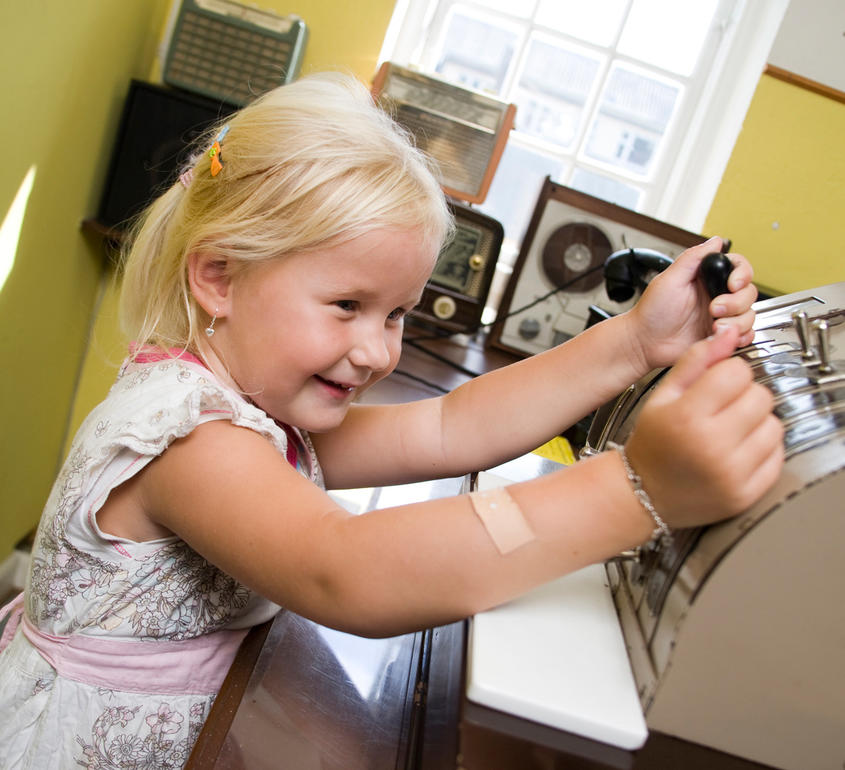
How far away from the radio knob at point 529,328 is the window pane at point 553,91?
2.58ft

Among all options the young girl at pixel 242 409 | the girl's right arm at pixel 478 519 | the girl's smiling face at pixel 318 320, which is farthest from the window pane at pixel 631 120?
the girl's right arm at pixel 478 519

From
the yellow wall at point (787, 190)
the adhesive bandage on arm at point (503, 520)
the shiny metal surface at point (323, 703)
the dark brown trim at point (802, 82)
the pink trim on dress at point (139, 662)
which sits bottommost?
the pink trim on dress at point (139, 662)

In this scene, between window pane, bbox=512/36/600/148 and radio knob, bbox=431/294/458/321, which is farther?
window pane, bbox=512/36/600/148

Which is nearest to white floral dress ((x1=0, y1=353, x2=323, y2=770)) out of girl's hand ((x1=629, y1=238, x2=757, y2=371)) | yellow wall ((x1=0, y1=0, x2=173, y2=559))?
girl's hand ((x1=629, y1=238, x2=757, y2=371))

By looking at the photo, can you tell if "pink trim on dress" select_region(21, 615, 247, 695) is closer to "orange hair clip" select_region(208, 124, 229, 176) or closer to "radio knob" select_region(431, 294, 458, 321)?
"orange hair clip" select_region(208, 124, 229, 176)

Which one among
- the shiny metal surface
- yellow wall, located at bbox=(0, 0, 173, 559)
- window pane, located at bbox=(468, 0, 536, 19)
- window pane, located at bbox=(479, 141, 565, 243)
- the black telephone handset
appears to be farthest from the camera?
window pane, located at bbox=(479, 141, 565, 243)

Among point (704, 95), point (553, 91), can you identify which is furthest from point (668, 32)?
point (553, 91)

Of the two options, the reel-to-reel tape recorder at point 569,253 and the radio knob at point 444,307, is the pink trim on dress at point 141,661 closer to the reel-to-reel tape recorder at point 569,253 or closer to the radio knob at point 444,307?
the radio knob at point 444,307

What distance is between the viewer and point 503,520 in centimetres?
49

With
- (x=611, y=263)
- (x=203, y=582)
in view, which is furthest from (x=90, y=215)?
(x=203, y=582)

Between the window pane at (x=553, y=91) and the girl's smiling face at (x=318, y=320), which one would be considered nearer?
the girl's smiling face at (x=318, y=320)

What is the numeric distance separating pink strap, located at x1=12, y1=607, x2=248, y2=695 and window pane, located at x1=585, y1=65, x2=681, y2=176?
2076 millimetres

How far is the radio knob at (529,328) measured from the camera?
6.27 ft

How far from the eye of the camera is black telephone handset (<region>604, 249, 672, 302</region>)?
158cm
